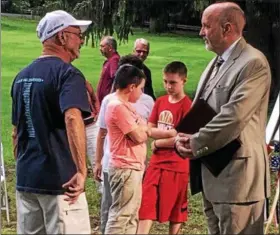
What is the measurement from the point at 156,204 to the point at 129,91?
758 mm

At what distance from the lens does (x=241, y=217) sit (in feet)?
10.3

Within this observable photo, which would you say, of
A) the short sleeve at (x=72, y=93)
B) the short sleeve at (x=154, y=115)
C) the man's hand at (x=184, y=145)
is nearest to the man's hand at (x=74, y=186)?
the short sleeve at (x=72, y=93)

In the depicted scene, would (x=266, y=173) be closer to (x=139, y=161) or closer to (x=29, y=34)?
(x=139, y=161)

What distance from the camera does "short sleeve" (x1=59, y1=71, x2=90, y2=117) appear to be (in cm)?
291

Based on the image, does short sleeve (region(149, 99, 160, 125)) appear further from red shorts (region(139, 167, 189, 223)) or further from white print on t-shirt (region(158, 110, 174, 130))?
red shorts (region(139, 167, 189, 223))

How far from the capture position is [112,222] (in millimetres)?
4270

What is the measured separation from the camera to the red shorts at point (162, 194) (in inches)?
174

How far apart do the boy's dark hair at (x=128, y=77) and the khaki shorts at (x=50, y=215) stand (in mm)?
1216

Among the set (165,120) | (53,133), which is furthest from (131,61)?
(53,133)

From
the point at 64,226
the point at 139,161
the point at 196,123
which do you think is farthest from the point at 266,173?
the point at 139,161

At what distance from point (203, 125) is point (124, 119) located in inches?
39.7

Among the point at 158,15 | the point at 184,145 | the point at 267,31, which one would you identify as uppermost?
the point at 184,145

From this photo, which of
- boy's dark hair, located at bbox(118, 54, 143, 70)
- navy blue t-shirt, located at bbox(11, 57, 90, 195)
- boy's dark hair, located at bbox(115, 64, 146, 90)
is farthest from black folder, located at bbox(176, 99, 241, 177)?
boy's dark hair, located at bbox(118, 54, 143, 70)

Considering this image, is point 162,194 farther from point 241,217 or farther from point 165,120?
point 241,217
